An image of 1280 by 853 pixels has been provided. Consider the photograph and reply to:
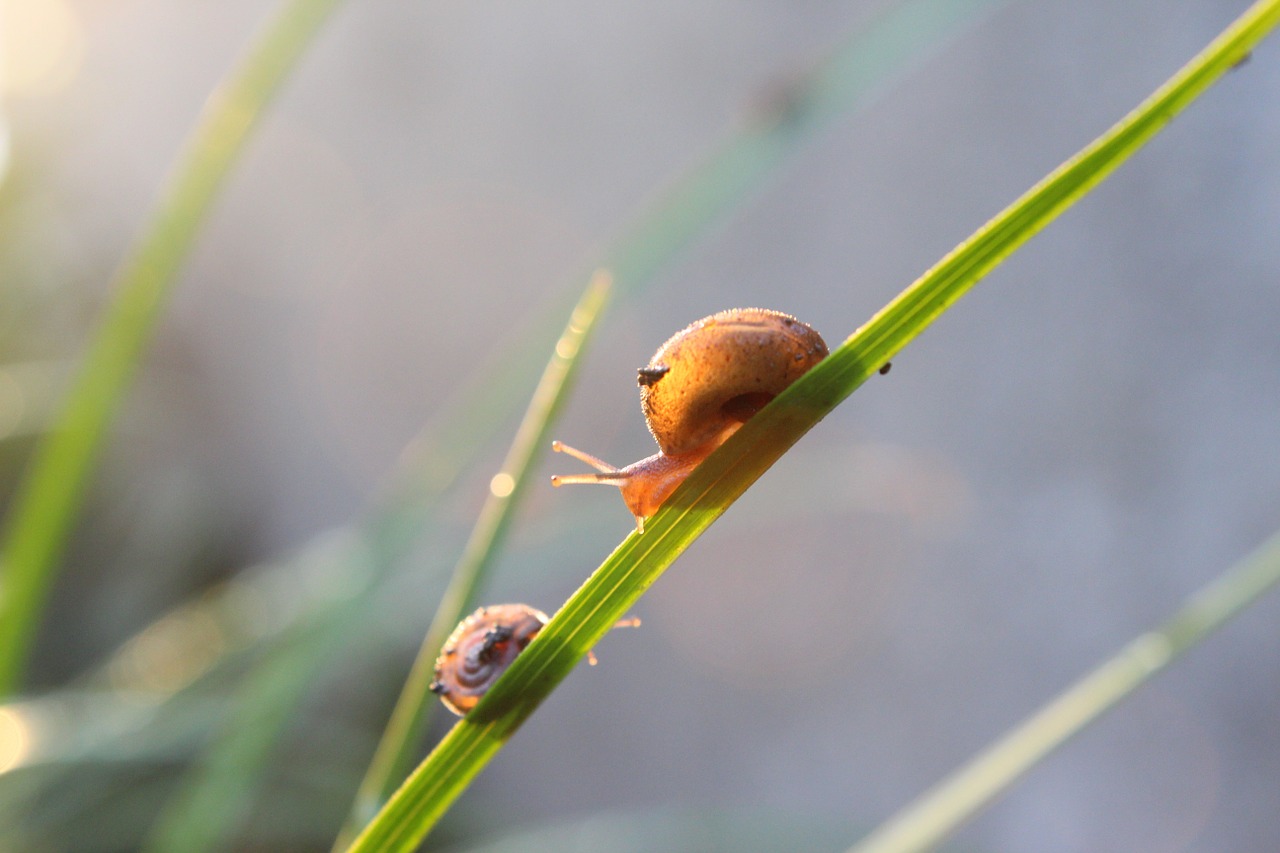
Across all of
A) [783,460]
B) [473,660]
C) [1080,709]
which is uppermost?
[783,460]

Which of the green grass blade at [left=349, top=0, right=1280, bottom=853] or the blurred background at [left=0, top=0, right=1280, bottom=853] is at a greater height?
the blurred background at [left=0, top=0, right=1280, bottom=853]

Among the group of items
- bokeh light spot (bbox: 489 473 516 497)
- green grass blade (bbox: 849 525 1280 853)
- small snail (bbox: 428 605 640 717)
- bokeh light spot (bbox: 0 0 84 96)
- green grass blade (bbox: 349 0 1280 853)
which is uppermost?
bokeh light spot (bbox: 0 0 84 96)

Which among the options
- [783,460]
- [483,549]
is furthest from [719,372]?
[783,460]

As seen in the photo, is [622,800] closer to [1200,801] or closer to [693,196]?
[1200,801]

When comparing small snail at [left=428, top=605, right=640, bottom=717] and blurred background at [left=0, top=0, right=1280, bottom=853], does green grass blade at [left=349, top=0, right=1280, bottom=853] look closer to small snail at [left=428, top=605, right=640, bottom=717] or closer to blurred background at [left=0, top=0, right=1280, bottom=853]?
small snail at [left=428, top=605, right=640, bottom=717]

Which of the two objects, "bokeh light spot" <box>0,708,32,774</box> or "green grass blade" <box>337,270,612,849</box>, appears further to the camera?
"bokeh light spot" <box>0,708,32,774</box>

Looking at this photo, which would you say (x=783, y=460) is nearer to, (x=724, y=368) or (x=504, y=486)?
(x=504, y=486)

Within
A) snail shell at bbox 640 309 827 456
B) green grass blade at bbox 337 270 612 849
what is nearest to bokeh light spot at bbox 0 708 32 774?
green grass blade at bbox 337 270 612 849

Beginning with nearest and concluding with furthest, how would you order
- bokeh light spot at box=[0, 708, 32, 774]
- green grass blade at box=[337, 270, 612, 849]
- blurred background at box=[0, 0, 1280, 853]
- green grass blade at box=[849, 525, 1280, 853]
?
green grass blade at box=[337, 270, 612, 849]
green grass blade at box=[849, 525, 1280, 853]
bokeh light spot at box=[0, 708, 32, 774]
blurred background at box=[0, 0, 1280, 853]
